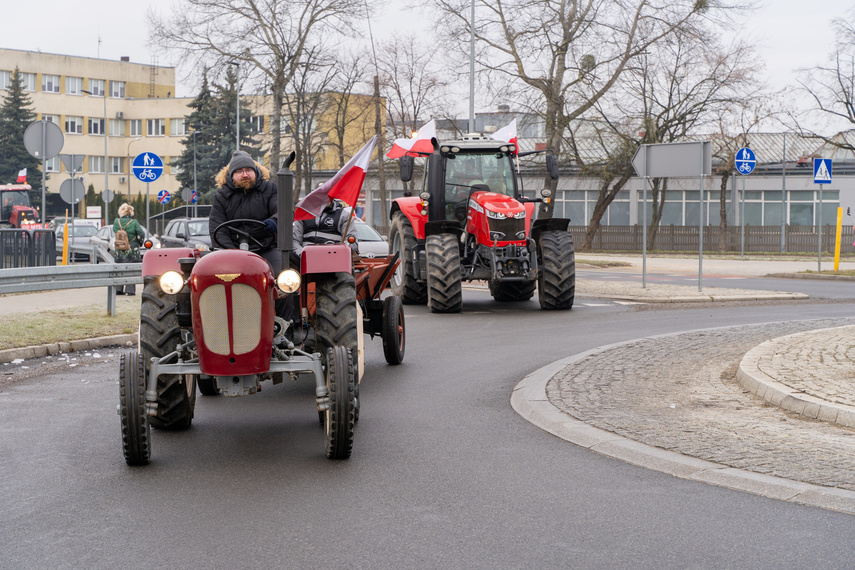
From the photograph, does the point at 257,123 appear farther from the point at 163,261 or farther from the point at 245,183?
the point at 163,261

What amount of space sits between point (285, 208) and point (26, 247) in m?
17.4

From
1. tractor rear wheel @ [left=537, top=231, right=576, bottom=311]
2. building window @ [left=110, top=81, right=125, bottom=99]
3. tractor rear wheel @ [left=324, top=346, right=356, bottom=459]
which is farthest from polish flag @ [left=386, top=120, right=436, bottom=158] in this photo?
building window @ [left=110, top=81, right=125, bottom=99]

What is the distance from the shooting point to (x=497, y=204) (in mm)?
16578

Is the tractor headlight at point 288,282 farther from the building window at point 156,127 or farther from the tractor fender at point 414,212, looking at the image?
the building window at point 156,127

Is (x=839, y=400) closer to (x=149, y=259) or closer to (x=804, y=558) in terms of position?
(x=804, y=558)

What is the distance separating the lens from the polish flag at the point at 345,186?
816 cm

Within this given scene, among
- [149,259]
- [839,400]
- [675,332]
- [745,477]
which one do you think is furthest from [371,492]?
[675,332]

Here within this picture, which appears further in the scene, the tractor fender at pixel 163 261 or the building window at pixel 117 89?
the building window at pixel 117 89

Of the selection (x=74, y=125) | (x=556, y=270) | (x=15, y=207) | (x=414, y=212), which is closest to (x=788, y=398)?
(x=556, y=270)

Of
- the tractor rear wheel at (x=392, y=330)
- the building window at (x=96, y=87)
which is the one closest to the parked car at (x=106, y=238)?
the tractor rear wheel at (x=392, y=330)

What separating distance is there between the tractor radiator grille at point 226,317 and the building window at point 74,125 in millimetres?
95479

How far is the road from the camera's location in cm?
479

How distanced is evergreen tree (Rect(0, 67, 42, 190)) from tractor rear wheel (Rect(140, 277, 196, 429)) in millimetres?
82417

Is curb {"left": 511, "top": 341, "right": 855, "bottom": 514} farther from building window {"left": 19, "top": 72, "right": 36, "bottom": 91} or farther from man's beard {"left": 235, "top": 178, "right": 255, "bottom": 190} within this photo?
building window {"left": 19, "top": 72, "right": 36, "bottom": 91}
